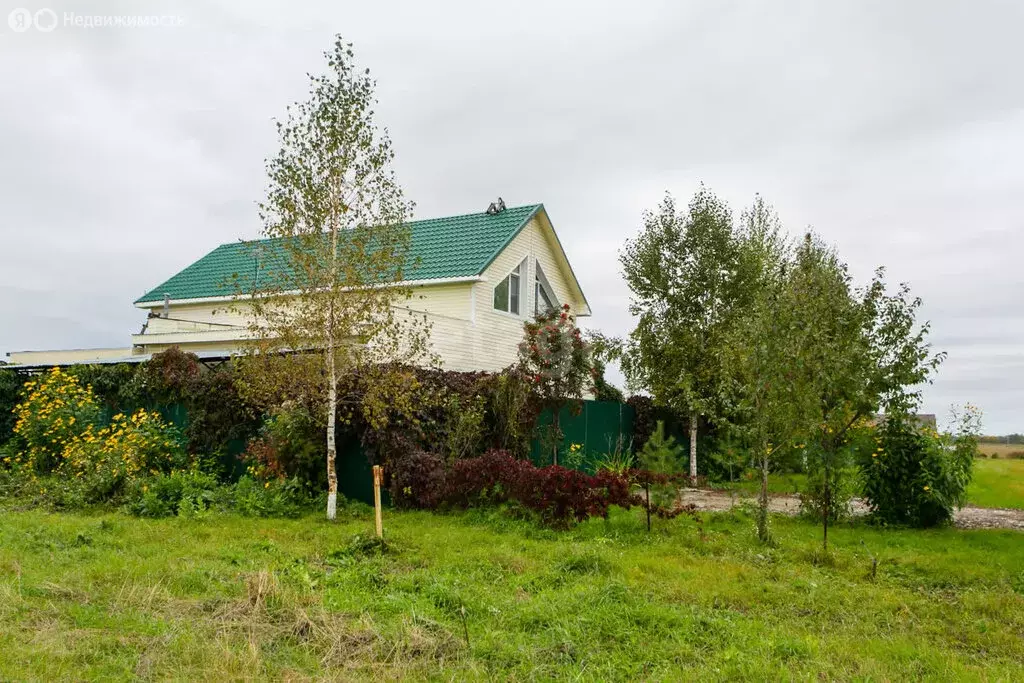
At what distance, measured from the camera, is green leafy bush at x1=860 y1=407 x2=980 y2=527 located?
34.0 ft

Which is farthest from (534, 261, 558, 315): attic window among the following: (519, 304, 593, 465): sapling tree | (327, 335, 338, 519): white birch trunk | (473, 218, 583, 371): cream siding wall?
(327, 335, 338, 519): white birch trunk

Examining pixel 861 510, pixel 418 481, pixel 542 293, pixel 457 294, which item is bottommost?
pixel 861 510

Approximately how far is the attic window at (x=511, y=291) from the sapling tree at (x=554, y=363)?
10.8 feet

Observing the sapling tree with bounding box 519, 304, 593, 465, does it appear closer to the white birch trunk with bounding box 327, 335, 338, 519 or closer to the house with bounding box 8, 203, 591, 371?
the house with bounding box 8, 203, 591, 371

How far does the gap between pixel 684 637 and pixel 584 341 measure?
31.4 ft

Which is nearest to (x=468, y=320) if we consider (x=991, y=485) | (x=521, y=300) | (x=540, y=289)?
(x=521, y=300)

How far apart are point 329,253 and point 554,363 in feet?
15.9

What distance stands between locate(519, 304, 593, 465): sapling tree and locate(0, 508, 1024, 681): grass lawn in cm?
460

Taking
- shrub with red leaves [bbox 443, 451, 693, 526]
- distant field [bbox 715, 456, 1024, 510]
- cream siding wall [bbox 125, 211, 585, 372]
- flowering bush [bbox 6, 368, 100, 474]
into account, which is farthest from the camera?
cream siding wall [bbox 125, 211, 585, 372]

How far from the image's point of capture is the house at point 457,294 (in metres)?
15.9

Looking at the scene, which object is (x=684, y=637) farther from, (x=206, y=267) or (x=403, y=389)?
(x=206, y=267)

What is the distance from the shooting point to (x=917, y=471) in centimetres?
1049

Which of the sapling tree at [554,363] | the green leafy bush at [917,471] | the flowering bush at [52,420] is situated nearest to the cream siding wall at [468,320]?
the sapling tree at [554,363]

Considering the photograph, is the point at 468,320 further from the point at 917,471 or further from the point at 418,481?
the point at 917,471
